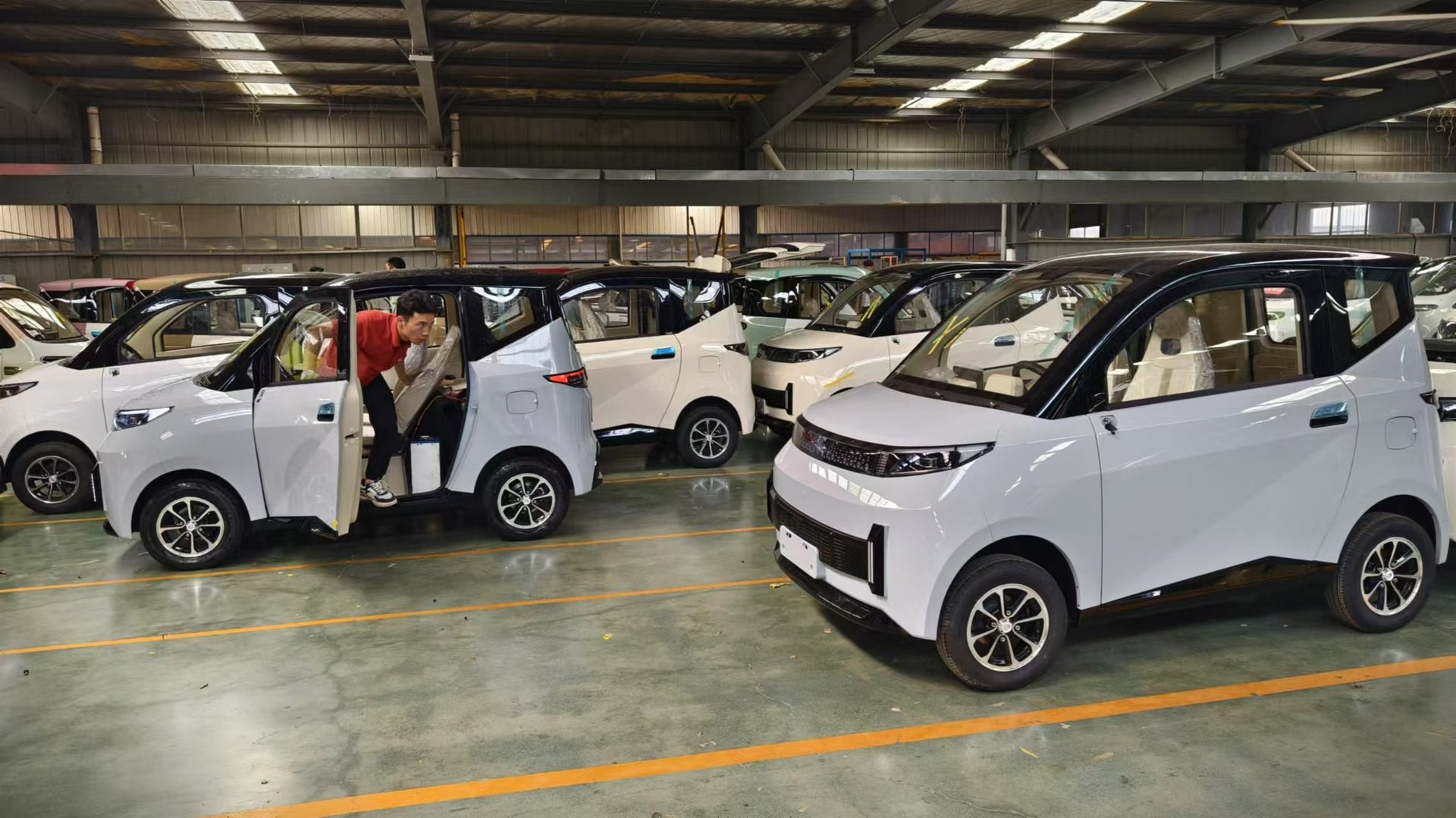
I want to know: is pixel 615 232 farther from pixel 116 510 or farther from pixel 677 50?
pixel 116 510

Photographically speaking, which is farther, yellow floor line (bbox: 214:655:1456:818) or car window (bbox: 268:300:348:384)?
car window (bbox: 268:300:348:384)

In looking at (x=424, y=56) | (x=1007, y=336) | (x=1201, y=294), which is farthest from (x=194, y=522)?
(x=424, y=56)

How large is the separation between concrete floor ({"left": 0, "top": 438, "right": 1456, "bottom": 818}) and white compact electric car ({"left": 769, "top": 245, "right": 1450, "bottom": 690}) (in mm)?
344

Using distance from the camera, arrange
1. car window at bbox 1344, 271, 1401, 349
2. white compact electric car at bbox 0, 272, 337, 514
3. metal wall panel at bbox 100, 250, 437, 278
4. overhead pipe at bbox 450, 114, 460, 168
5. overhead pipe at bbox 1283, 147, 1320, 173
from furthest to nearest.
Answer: overhead pipe at bbox 1283, 147, 1320, 173
metal wall panel at bbox 100, 250, 437, 278
overhead pipe at bbox 450, 114, 460, 168
white compact electric car at bbox 0, 272, 337, 514
car window at bbox 1344, 271, 1401, 349

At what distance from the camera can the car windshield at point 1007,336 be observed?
3.86m

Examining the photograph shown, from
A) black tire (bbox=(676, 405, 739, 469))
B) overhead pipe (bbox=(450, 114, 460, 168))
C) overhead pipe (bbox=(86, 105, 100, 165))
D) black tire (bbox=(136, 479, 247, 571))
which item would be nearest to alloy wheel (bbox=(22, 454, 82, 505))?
black tire (bbox=(136, 479, 247, 571))

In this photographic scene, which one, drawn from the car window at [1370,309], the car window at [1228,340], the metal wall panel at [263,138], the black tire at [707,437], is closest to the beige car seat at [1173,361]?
the car window at [1228,340]

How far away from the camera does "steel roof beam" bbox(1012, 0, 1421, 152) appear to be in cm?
1232

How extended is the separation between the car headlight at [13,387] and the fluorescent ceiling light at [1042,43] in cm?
1268

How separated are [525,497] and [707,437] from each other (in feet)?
8.40

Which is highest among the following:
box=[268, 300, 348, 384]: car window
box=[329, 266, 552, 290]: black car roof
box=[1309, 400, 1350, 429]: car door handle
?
box=[329, 266, 552, 290]: black car roof

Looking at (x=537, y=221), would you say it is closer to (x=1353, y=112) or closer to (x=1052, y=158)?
(x=1052, y=158)

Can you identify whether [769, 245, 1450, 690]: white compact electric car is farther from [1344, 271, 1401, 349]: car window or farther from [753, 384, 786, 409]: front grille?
[753, 384, 786, 409]: front grille

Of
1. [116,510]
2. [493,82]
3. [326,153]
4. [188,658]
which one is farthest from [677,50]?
[188,658]
